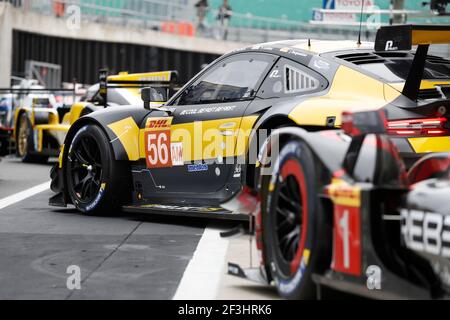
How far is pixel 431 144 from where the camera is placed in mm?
7285

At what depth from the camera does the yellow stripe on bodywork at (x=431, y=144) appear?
7.27 metres

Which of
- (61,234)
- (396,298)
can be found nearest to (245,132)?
(61,234)

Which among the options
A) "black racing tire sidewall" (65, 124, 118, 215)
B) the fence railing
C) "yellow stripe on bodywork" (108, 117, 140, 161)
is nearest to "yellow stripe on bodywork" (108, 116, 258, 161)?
"yellow stripe on bodywork" (108, 117, 140, 161)

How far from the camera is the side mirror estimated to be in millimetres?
9547

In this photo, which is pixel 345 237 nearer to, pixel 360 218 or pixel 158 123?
pixel 360 218

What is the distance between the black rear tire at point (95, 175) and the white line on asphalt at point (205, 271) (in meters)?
1.61

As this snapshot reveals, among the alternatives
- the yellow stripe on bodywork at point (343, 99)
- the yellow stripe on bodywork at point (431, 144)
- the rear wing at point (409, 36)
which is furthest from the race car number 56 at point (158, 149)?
the rear wing at point (409, 36)

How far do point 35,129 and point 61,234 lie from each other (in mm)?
11010

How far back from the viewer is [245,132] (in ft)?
27.6

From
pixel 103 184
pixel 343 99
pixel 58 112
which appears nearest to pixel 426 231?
pixel 343 99

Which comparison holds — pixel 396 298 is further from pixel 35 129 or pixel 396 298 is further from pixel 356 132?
pixel 35 129

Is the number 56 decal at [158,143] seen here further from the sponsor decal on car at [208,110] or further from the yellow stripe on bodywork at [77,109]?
the yellow stripe on bodywork at [77,109]

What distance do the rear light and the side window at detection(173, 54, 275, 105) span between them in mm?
1566

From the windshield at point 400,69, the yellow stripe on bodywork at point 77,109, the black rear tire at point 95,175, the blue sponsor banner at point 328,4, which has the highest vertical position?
the blue sponsor banner at point 328,4
